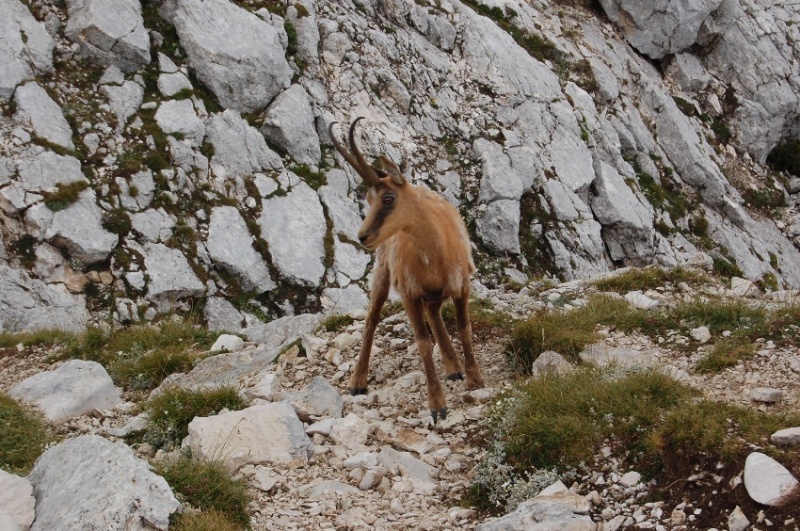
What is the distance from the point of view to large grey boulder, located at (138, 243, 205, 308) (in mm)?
16484

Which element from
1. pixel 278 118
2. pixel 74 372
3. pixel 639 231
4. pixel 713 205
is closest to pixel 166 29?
pixel 278 118

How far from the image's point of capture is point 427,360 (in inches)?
323

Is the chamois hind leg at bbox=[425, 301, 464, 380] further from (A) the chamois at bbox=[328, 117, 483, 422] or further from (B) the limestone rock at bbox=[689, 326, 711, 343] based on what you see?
(B) the limestone rock at bbox=[689, 326, 711, 343]

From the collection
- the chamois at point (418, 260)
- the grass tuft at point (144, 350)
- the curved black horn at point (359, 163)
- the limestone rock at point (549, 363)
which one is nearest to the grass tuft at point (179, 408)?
the chamois at point (418, 260)

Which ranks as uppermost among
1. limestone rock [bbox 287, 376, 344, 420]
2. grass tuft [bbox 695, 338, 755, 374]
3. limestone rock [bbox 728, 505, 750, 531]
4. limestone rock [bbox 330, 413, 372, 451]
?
limestone rock [bbox 728, 505, 750, 531]

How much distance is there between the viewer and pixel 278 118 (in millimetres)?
21109

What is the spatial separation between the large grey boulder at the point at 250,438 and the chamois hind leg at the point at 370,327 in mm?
1838

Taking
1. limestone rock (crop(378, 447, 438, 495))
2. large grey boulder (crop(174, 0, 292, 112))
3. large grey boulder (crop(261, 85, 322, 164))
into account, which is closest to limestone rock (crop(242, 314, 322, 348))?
limestone rock (crop(378, 447, 438, 495))

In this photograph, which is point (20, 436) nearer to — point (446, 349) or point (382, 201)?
point (382, 201)

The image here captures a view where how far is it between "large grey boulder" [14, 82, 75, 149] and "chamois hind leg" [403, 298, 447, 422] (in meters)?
13.0

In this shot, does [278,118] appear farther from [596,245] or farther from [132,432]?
[132,432]

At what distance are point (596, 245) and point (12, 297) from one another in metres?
18.2

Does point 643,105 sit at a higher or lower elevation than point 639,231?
higher

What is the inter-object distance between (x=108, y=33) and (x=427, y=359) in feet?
53.3
